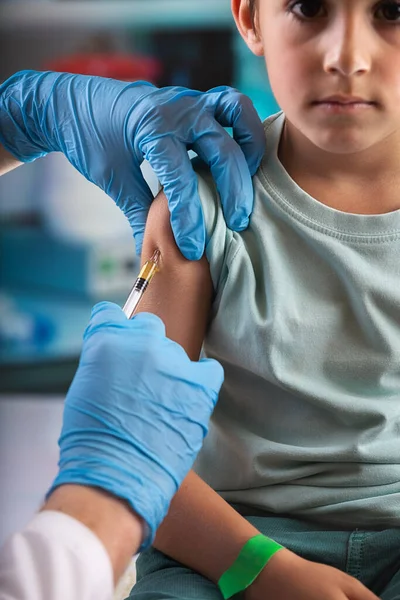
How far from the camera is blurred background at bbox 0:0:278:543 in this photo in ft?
12.5

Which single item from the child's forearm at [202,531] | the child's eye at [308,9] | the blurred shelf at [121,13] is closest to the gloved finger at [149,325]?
the child's forearm at [202,531]

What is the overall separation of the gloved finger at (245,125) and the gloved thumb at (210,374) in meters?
0.43

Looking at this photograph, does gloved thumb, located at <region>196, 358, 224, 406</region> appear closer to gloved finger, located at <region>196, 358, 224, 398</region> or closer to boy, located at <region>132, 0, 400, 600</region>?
gloved finger, located at <region>196, 358, 224, 398</region>

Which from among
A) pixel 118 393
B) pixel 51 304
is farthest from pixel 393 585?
pixel 51 304

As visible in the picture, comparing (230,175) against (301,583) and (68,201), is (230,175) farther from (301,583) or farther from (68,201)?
(68,201)

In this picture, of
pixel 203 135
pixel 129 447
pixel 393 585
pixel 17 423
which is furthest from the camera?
pixel 17 423

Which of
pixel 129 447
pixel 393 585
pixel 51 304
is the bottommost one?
pixel 51 304

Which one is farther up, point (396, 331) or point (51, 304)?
point (396, 331)

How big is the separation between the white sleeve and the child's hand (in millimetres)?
294

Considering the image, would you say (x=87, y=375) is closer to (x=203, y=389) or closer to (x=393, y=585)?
(x=203, y=389)

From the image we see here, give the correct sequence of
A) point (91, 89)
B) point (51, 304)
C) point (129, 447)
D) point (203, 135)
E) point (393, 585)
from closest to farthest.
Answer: point (129, 447), point (393, 585), point (203, 135), point (91, 89), point (51, 304)

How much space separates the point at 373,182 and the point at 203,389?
516 mm

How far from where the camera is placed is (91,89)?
1670mm

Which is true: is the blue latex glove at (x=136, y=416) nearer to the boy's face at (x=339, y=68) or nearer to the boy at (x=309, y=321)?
the boy at (x=309, y=321)
